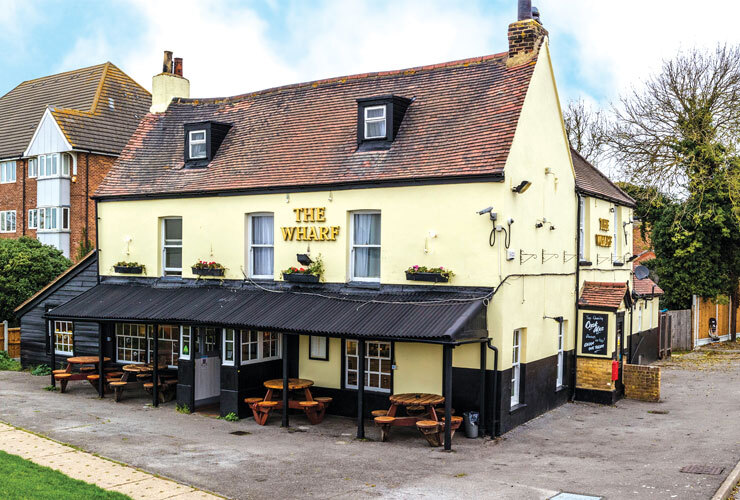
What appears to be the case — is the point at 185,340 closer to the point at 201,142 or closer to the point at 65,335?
the point at 201,142

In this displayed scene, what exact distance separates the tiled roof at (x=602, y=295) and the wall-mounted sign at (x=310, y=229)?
7608mm

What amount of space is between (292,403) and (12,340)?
593 inches

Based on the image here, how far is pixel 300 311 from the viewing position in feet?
54.4

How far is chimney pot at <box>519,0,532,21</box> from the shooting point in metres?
17.5

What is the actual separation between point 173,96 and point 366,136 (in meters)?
9.10

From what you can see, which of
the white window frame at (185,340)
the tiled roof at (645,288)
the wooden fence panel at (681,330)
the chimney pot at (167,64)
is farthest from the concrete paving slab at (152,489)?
the wooden fence panel at (681,330)

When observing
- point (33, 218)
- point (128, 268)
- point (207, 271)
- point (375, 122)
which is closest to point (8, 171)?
point (33, 218)

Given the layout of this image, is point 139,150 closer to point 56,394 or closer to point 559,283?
point 56,394

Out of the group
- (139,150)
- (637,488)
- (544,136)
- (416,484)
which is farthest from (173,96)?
(637,488)

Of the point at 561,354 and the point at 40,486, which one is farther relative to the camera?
the point at 561,354

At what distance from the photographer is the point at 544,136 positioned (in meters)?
17.8

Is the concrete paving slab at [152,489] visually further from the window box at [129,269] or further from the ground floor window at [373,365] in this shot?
the window box at [129,269]

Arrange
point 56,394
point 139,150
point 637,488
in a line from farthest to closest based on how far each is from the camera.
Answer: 1. point 139,150
2. point 56,394
3. point 637,488

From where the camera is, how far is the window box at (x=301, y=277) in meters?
17.6
